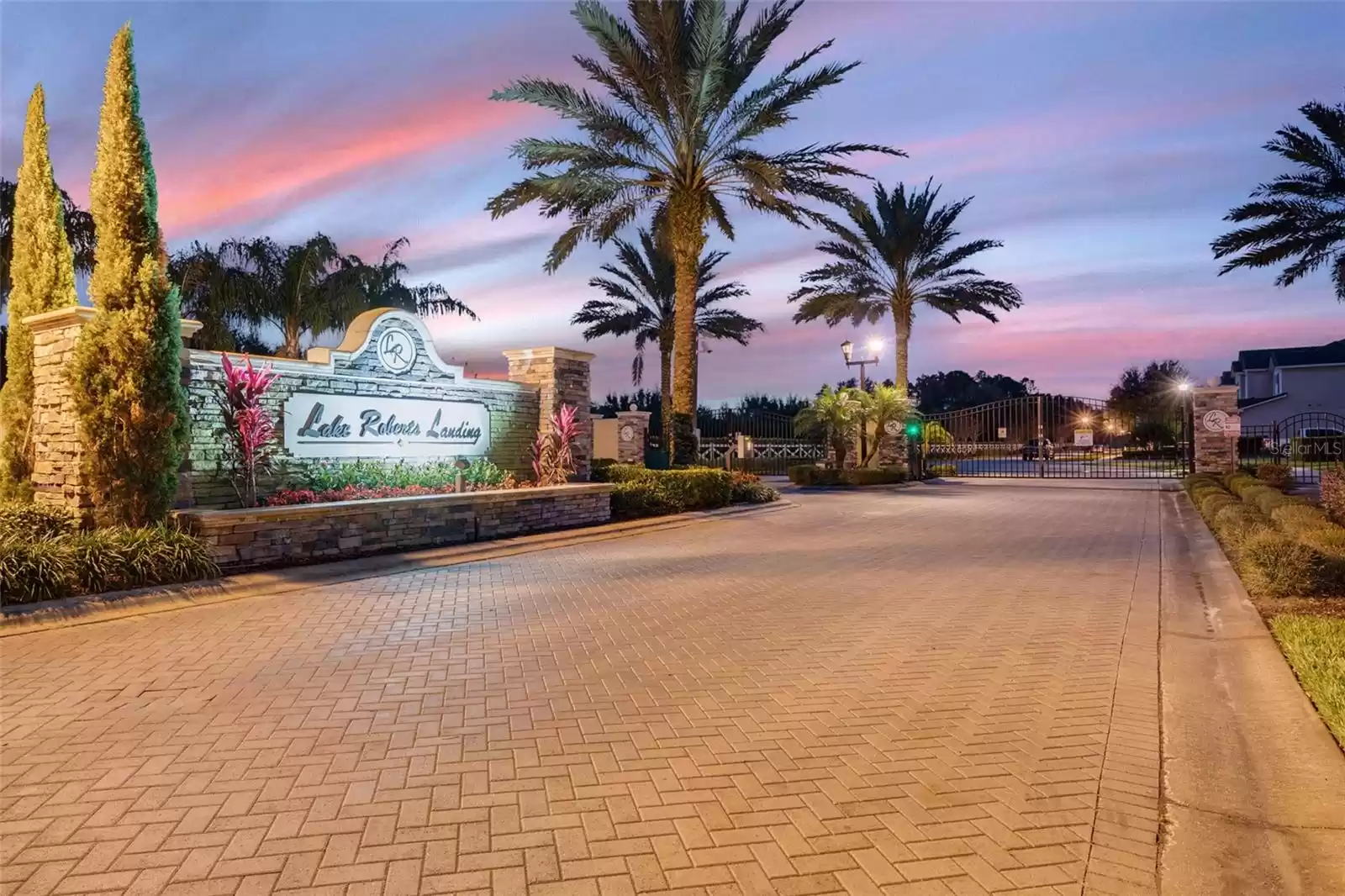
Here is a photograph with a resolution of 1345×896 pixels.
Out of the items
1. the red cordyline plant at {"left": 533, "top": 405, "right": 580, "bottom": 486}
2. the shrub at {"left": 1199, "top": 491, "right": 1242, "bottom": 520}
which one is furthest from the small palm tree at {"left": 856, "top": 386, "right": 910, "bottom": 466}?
the red cordyline plant at {"left": 533, "top": 405, "right": 580, "bottom": 486}

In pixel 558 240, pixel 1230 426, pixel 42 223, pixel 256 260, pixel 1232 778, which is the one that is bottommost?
pixel 1232 778

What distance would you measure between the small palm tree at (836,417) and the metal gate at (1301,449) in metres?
11.4

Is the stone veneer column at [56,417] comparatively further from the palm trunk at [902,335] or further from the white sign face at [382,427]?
the palm trunk at [902,335]

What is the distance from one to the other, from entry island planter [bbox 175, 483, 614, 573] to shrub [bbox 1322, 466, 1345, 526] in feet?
36.5

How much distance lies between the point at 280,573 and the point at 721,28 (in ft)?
45.4

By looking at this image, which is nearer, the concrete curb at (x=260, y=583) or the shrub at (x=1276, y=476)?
the concrete curb at (x=260, y=583)

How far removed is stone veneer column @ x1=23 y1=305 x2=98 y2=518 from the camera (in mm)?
9711

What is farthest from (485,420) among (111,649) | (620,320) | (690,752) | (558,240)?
(620,320)

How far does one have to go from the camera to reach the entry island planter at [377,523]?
30.8 ft

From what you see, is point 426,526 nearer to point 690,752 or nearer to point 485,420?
point 485,420

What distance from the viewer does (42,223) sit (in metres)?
11.2

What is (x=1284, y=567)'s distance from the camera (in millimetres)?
7586

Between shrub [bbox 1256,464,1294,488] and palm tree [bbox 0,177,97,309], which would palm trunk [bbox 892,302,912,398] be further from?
palm tree [bbox 0,177,97,309]

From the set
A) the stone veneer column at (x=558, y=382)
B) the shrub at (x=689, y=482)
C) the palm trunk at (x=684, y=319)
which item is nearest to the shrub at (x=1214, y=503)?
the shrub at (x=689, y=482)
